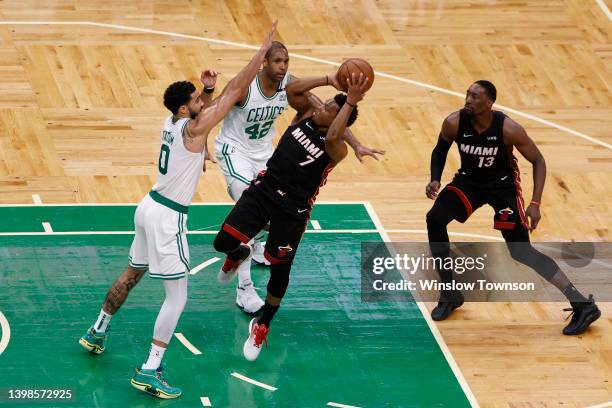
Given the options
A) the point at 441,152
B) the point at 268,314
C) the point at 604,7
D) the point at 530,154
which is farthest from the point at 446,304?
the point at 604,7

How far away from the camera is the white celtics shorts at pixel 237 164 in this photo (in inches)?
503

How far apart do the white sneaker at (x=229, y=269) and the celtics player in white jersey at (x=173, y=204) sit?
3.93 feet

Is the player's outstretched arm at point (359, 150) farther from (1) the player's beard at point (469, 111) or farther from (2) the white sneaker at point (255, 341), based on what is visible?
(2) the white sneaker at point (255, 341)

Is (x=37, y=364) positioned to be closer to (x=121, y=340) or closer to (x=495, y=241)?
(x=121, y=340)

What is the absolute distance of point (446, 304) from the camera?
13031 mm

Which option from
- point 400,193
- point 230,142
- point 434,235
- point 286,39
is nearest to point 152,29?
point 286,39

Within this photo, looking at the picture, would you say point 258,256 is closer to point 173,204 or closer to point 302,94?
point 302,94

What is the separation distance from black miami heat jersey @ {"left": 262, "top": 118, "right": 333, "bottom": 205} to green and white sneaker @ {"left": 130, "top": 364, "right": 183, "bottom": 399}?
6.03 feet

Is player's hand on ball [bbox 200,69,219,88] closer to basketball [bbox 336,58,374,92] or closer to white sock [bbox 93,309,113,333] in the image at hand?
basketball [bbox 336,58,374,92]

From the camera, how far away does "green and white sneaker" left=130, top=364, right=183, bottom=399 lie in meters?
11.3

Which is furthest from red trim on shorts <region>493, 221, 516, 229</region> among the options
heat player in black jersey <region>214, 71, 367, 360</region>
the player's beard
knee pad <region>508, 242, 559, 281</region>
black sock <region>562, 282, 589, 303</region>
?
heat player in black jersey <region>214, 71, 367, 360</region>

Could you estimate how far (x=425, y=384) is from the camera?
11.8 meters

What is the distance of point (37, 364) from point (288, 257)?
222 cm

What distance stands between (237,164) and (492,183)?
225cm
